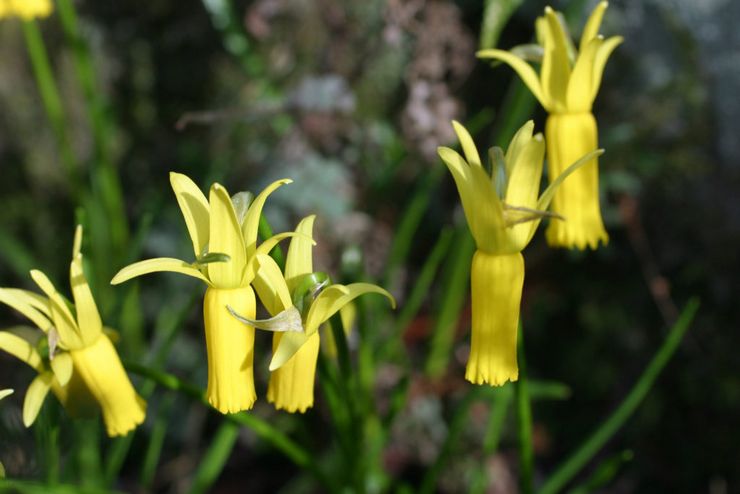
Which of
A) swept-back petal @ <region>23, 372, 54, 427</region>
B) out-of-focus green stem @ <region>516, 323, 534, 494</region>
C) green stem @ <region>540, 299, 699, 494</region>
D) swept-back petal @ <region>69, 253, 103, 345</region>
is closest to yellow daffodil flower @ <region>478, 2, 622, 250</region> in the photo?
out-of-focus green stem @ <region>516, 323, 534, 494</region>

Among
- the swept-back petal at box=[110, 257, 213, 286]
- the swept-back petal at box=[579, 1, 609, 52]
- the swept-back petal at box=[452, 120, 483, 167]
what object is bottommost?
the swept-back petal at box=[110, 257, 213, 286]

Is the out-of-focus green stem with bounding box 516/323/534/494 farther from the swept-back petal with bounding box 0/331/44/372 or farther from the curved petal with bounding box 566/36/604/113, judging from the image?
the swept-back petal with bounding box 0/331/44/372

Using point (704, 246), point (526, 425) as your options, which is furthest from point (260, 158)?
point (526, 425)

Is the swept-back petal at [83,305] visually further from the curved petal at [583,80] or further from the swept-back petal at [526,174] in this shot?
the curved petal at [583,80]

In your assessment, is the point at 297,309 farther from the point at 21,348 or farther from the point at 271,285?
the point at 21,348

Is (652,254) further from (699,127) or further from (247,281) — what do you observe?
(247,281)
